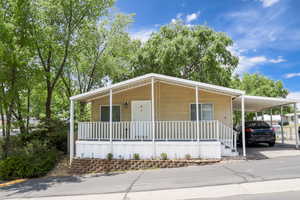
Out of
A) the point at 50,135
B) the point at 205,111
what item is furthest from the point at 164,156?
the point at 50,135

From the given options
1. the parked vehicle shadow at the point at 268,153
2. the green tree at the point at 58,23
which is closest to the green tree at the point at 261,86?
the parked vehicle shadow at the point at 268,153

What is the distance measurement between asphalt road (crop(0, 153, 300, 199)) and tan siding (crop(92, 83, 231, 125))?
330 centimetres

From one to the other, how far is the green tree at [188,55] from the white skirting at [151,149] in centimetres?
823

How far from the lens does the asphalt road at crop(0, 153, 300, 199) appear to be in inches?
236

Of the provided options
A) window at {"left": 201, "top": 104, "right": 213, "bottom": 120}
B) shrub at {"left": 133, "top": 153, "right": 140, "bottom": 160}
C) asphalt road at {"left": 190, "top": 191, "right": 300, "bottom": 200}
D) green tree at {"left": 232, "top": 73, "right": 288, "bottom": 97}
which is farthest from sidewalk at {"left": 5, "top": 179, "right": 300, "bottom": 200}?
green tree at {"left": 232, "top": 73, "right": 288, "bottom": 97}

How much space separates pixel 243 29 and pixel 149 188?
51.5 ft

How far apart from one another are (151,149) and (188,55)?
9.42 metres

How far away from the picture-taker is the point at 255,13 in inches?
566

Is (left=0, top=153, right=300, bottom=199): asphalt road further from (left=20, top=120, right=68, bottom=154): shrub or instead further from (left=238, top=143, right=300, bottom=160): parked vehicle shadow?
(left=20, top=120, right=68, bottom=154): shrub

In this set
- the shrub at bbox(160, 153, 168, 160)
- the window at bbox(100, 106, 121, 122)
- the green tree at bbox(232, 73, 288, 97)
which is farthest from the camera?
the green tree at bbox(232, 73, 288, 97)

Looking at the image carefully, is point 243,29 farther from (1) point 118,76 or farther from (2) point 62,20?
(2) point 62,20

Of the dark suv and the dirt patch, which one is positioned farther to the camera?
the dark suv

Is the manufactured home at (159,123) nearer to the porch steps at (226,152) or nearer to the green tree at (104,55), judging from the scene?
the porch steps at (226,152)

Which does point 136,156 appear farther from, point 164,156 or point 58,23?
point 58,23
